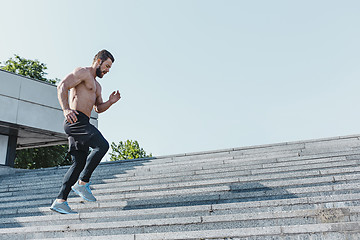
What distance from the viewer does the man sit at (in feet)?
14.9

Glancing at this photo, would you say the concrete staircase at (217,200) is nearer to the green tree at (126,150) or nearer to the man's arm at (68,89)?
the man's arm at (68,89)

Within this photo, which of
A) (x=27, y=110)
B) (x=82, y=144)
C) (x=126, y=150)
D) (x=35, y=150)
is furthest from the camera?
(x=126, y=150)

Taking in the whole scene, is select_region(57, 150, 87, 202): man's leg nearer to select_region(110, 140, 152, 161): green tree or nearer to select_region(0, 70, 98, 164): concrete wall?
select_region(0, 70, 98, 164): concrete wall

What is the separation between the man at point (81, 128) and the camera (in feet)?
14.9

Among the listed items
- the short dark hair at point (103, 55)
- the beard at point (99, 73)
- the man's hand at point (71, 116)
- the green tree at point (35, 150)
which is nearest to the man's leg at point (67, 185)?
the man's hand at point (71, 116)

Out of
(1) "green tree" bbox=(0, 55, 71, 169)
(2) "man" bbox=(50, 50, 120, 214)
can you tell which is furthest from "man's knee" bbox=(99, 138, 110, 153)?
(1) "green tree" bbox=(0, 55, 71, 169)

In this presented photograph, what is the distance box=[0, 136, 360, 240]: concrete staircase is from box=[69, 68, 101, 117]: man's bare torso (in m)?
1.32

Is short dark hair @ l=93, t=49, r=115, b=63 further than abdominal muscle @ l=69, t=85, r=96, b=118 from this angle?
Yes

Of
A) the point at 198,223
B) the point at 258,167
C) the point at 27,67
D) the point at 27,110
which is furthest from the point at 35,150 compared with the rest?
the point at 198,223

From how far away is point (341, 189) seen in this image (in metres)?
4.57

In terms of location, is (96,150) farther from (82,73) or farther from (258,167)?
(258,167)

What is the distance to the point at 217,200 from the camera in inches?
193

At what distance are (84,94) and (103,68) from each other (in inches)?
16.3

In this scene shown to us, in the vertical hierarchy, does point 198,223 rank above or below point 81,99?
below
